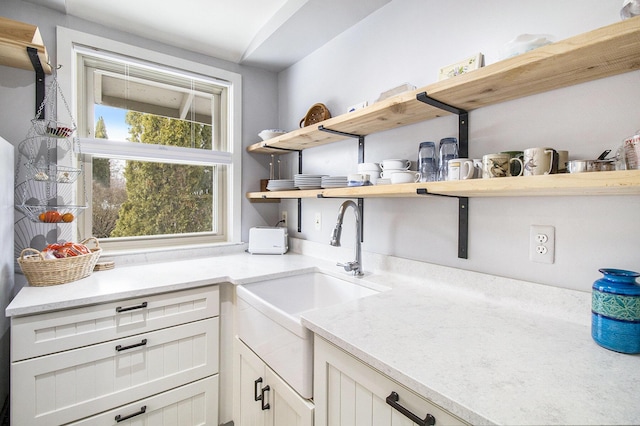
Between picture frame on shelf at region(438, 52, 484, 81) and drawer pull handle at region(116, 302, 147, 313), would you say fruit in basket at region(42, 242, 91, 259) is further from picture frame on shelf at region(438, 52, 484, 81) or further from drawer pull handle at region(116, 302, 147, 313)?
picture frame on shelf at region(438, 52, 484, 81)

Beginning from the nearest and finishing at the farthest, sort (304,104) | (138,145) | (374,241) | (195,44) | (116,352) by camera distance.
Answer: (116,352) < (374,241) < (138,145) < (195,44) < (304,104)

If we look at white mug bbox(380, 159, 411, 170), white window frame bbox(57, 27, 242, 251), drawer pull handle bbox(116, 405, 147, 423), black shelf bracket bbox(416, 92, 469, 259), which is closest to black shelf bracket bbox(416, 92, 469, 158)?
black shelf bracket bbox(416, 92, 469, 259)

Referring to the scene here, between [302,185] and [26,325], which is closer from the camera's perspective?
[26,325]

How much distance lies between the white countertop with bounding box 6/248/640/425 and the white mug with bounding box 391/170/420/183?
0.43 metres

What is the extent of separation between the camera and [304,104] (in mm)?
2242

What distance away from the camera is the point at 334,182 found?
1649 mm

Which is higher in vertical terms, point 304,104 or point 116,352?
point 304,104

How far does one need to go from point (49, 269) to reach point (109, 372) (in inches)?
20.9

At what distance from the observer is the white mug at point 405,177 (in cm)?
122

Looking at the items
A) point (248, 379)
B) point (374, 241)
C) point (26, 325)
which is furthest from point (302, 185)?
point (26, 325)

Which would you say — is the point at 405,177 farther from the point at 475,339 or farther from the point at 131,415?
the point at 131,415

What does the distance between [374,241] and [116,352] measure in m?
1.32

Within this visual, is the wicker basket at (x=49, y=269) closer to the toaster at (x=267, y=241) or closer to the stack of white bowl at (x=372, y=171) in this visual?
the toaster at (x=267, y=241)

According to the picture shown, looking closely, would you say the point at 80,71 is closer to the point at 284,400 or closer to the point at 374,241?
the point at 374,241
